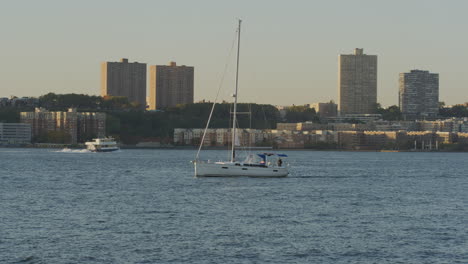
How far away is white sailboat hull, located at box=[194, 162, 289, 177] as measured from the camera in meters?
73.8

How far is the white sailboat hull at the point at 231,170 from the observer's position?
73750 mm

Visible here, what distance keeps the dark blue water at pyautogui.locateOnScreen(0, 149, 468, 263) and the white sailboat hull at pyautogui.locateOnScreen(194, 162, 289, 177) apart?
3.99ft

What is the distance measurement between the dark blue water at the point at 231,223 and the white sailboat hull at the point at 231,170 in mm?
1216

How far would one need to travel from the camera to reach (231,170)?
242 feet

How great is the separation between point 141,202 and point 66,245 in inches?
725

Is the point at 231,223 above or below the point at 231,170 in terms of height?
below

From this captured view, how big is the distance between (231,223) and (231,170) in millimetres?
28909

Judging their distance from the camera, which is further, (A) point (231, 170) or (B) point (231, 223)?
(A) point (231, 170)

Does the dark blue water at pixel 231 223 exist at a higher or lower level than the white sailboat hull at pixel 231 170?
lower

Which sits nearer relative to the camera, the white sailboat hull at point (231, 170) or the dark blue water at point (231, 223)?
the dark blue water at point (231, 223)

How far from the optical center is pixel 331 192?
6544 cm

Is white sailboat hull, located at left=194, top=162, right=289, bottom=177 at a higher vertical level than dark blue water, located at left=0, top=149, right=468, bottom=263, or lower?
higher

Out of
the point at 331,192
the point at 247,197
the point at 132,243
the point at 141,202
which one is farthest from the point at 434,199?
the point at 132,243

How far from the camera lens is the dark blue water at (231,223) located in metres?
36.1
